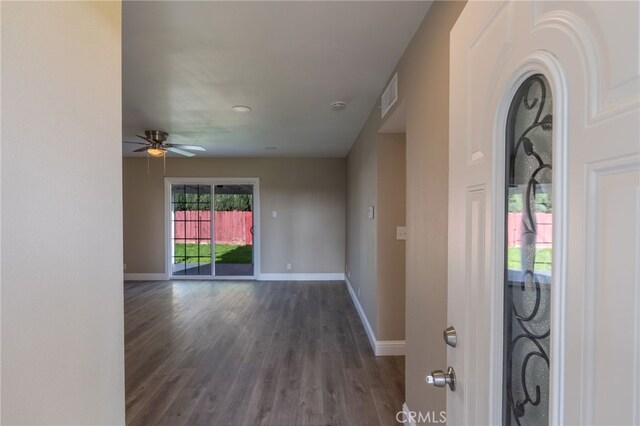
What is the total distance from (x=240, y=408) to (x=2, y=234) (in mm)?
2027

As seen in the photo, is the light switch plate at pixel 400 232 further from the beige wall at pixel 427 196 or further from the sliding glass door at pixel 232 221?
the sliding glass door at pixel 232 221

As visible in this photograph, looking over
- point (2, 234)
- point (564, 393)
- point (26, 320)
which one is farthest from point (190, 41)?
point (564, 393)

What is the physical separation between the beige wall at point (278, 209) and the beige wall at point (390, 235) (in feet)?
10.4

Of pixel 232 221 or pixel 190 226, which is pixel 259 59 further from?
pixel 190 226

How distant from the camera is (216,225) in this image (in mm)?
6234

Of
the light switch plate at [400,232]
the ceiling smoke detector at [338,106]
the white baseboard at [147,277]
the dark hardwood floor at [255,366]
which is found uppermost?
the ceiling smoke detector at [338,106]

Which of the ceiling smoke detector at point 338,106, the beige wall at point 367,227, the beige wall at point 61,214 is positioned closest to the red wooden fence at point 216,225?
the beige wall at point 367,227

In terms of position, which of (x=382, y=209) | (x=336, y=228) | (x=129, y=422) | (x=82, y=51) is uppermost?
(x=82, y=51)

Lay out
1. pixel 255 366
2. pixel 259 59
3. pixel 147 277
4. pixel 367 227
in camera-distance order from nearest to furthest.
A: pixel 259 59, pixel 255 366, pixel 367 227, pixel 147 277

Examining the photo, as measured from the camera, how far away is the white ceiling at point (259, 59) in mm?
1585

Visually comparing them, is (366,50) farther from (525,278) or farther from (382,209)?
(525,278)

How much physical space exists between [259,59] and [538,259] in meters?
2.03

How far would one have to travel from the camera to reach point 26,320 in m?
0.76

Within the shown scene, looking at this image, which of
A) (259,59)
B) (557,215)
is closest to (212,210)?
(259,59)
